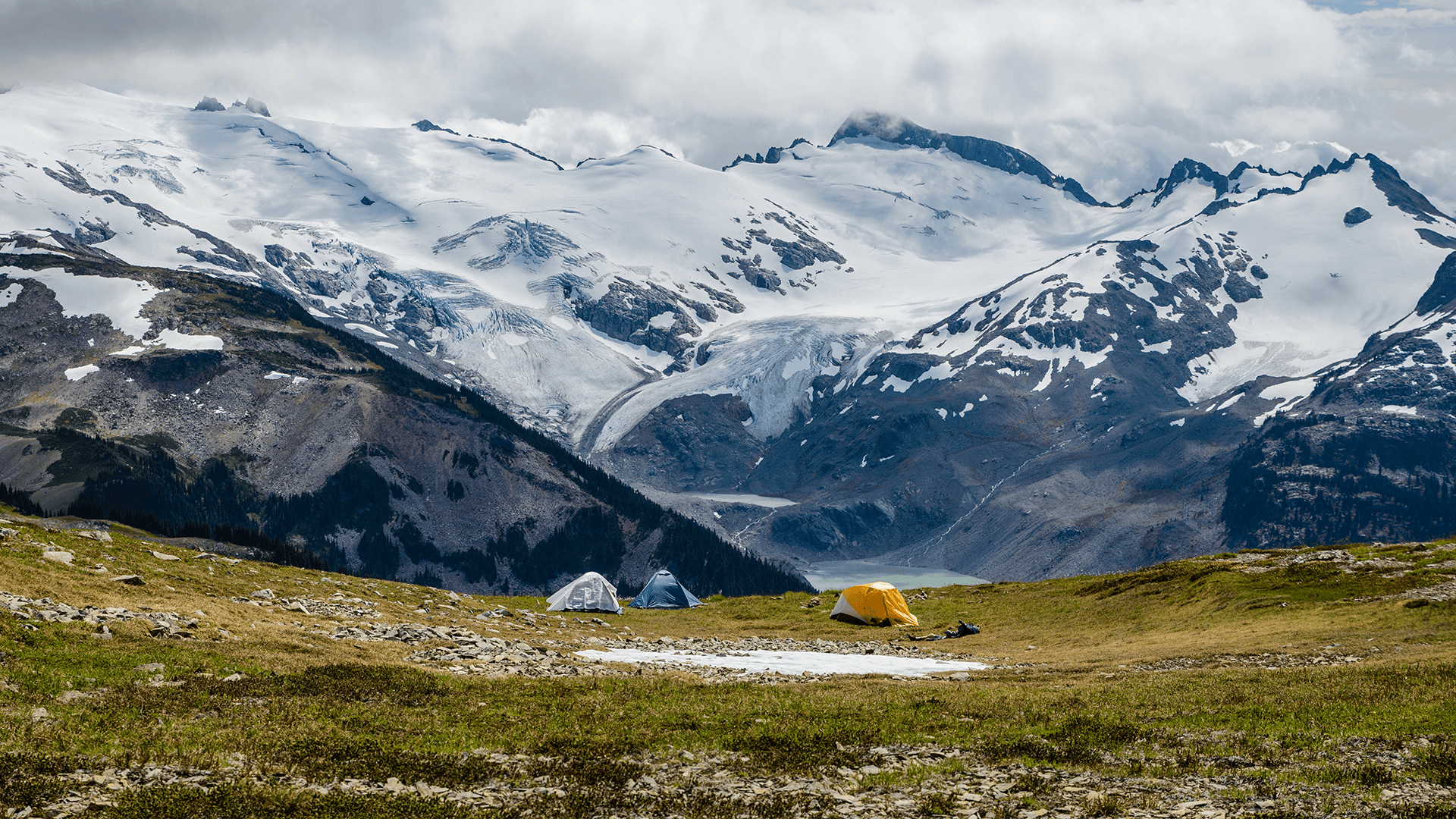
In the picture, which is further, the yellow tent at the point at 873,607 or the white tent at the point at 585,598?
the white tent at the point at 585,598

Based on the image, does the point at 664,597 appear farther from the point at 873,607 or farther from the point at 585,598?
the point at 873,607

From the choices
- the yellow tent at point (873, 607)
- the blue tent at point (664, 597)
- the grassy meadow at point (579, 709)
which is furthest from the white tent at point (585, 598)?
the grassy meadow at point (579, 709)

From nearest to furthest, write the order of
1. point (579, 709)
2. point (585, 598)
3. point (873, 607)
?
point (579, 709) → point (873, 607) → point (585, 598)

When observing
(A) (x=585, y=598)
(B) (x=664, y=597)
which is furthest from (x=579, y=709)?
(B) (x=664, y=597)

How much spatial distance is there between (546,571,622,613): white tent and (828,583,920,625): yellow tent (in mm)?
19773

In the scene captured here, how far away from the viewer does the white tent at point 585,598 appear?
8788 cm

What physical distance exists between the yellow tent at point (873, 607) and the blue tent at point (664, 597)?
23.3m

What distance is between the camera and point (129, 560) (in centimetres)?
4994

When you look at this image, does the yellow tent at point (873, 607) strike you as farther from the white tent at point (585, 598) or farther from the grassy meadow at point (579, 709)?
the grassy meadow at point (579, 709)

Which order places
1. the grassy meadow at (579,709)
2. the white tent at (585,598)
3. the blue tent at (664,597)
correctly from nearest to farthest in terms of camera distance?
the grassy meadow at (579,709) → the white tent at (585,598) → the blue tent at (664,597)

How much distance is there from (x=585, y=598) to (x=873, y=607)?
80.5 ft

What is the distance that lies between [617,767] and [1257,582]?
56.0 metres

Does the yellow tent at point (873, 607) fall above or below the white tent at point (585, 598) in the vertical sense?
above

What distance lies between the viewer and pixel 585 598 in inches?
3519
